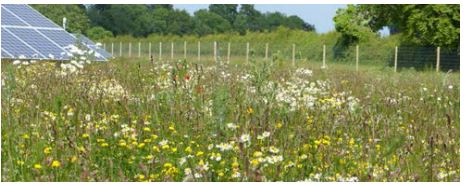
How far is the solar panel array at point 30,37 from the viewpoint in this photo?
1358 cm

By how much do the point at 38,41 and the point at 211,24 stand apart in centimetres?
5863

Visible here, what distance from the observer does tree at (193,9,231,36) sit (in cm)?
7256

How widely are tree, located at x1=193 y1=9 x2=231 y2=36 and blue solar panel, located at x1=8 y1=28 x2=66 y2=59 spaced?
187ft

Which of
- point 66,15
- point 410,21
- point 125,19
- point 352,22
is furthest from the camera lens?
point 125,19

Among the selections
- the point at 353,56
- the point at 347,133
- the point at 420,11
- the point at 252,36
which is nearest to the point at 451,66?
the point at 420,11

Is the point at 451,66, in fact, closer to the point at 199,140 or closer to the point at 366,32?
the point at 366,32

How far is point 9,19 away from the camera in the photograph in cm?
1586

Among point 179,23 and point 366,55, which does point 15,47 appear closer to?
point 366,55

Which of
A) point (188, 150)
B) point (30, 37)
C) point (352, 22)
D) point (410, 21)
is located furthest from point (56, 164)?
point (352, 22)

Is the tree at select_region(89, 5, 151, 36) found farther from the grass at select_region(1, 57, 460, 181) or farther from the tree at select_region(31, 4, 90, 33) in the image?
the grass at select_region(1, 57, 460, 181)

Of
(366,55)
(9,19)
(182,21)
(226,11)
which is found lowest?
(9,19)

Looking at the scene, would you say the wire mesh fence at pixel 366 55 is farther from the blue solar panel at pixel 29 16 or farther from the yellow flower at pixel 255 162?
the yellow flower at pixel 255 162

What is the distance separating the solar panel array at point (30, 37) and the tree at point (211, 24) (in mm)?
54724

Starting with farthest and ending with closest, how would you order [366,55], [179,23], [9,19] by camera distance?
Result: [179,23] → [366,55] → [9,19]
